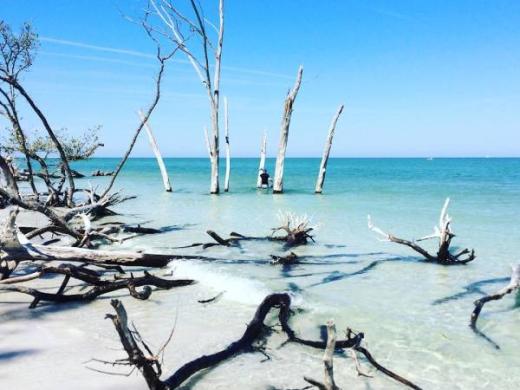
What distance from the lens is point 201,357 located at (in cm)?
387

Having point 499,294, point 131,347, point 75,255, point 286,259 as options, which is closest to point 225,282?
point 286,259

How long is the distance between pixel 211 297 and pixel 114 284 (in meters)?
1.37

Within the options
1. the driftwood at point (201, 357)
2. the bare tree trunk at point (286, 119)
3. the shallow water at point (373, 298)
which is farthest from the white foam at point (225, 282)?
the bare tree trunk at point (286, 119)

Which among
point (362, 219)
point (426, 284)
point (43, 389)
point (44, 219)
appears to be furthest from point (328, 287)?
point (44, 219)

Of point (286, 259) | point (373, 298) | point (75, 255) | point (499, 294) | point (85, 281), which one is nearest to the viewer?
point (499, 294)

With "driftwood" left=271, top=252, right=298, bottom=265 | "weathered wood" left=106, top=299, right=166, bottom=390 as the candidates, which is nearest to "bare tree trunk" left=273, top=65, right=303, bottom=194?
"driftwood" left=271, top=252, right=298, bottom=265

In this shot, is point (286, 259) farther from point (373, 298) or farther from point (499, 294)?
point (499, 294)

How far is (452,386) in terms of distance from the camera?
152 inches

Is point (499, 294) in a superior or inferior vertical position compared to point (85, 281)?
superior

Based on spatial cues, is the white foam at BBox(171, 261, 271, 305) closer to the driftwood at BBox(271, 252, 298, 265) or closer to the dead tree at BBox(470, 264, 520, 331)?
the driftwood at BBox(271, 252, 298, 265)

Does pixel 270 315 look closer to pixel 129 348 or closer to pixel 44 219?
pixel 129 348

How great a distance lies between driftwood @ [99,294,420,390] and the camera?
2.53 metres

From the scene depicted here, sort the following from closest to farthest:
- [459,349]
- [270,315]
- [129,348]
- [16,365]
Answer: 1. [129,348]
2. [16,365]
3. [459,349]
4. [270,315]

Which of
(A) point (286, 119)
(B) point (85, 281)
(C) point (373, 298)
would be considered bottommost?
(C) point (373, 298)
